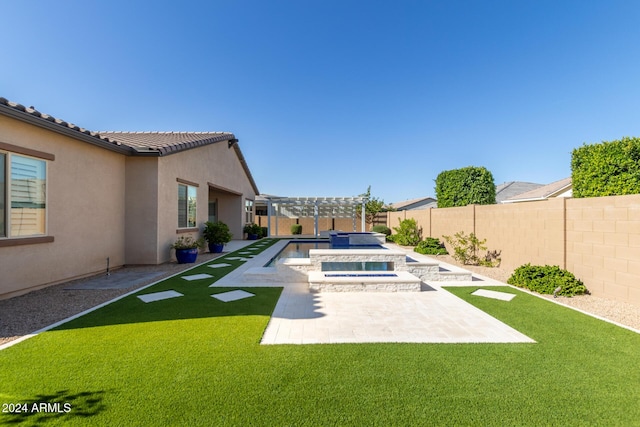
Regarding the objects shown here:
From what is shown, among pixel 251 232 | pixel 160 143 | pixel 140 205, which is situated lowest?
pixel 251 232

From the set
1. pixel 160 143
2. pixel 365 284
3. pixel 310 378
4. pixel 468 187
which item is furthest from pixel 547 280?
pixel 160 143

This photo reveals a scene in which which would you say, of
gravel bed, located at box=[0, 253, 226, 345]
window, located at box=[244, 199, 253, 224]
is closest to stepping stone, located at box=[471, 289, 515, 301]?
gravel bed, located at box=[0, 253, 226, 345]

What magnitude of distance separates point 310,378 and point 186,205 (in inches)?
401

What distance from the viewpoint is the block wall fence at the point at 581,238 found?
16.2 feet

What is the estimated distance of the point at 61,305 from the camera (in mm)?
5000

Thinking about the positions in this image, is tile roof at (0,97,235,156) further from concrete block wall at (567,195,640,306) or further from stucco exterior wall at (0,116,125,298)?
concrete block wall at (567,195,640,306)

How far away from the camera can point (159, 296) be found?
5.61 meters

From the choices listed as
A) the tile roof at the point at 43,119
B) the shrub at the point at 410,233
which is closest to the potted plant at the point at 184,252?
the tile roof at the point at 43,119

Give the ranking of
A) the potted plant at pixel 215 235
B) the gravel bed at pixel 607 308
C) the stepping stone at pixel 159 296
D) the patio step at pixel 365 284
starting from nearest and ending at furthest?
the gravel bed at pixel 607 308 < the stepping stone at pixel 159 296 < the patio step at pixel 365 284 < the potted plant at pixel 215 235

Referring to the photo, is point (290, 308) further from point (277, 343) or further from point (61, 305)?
point (61, 305)

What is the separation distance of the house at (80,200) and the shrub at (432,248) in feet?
35.3

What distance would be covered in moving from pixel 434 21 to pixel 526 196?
13.9 m

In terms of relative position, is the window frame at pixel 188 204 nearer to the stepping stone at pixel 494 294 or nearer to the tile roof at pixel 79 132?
the tile roof at pixel 79 132

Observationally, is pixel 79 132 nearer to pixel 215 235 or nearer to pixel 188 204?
pixel 188 204
